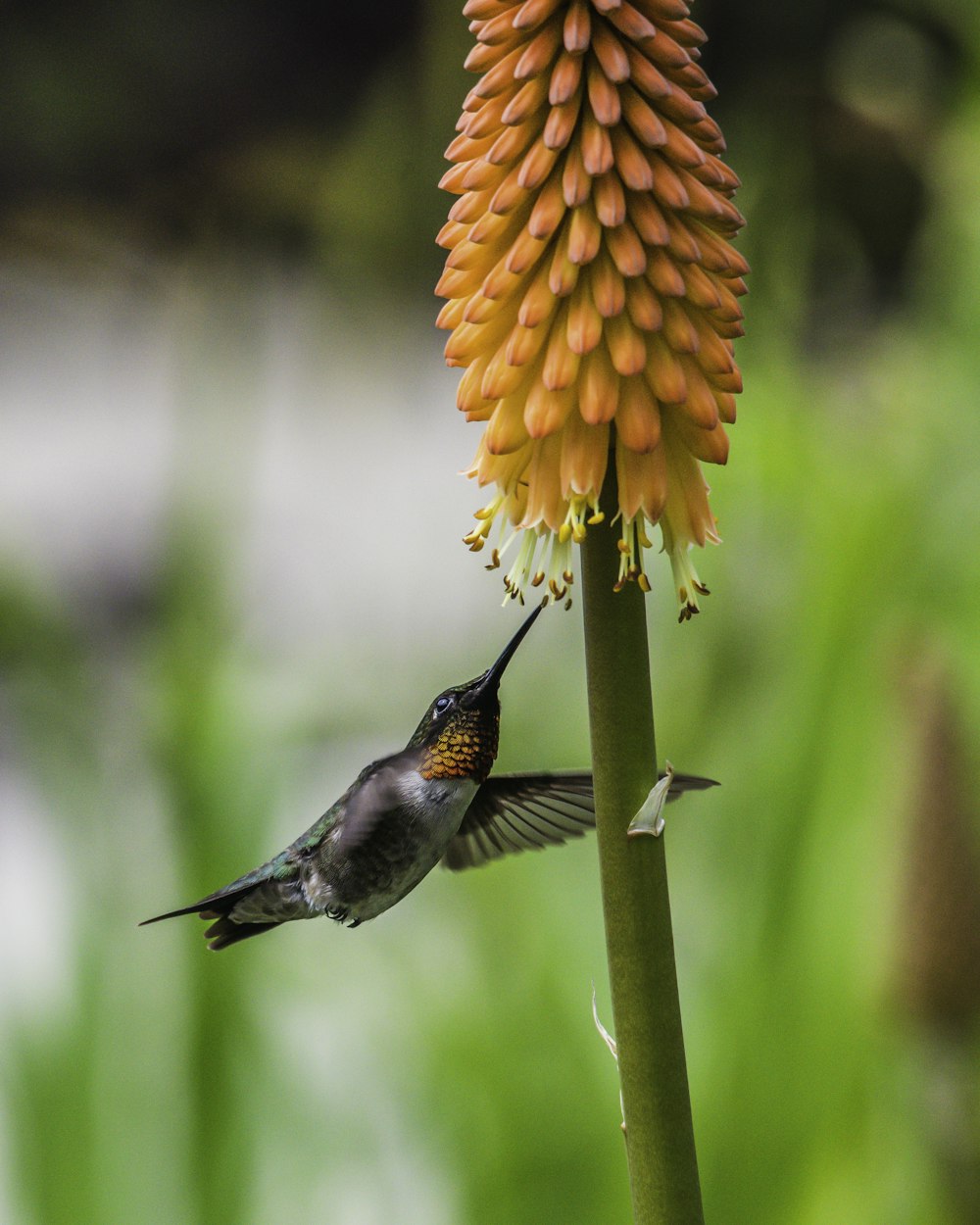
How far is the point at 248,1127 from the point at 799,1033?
45.7 inches

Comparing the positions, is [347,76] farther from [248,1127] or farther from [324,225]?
[248,1127]

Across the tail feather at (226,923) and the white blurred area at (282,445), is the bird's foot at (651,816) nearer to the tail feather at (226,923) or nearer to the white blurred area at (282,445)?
the tail feather at (226,923)

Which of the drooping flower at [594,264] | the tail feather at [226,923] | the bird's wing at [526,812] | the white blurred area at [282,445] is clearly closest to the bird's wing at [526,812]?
the bird's wing at [526,812]

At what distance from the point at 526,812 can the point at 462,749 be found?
325 millimetres

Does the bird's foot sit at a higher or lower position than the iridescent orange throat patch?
lower

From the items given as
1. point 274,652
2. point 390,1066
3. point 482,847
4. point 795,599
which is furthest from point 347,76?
point 482,847

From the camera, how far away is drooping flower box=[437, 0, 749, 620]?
1.14 metres

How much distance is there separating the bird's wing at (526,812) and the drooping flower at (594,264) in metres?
0.47

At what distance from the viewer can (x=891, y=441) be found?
3865mm

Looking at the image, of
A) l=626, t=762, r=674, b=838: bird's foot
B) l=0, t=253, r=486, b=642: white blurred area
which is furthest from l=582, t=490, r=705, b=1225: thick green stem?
l=0, t=253, r=486, b=642: white blurred area

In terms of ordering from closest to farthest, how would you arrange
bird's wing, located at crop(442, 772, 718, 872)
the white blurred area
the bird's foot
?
the bird's foot, bird's wing, located at crop(442, 772, 718, 872), the white blurred area

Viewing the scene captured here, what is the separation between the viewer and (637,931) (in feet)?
3.29

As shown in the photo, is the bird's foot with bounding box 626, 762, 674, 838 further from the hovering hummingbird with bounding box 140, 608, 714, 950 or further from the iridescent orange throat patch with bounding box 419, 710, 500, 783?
the iridescent orange throat patch with bounding box 419, 710, 500, 783

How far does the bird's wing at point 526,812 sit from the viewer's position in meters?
1.66
